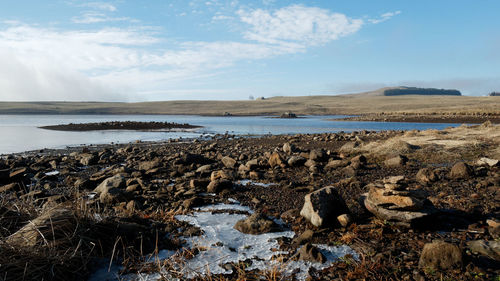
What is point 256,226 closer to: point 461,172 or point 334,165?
point 334,165

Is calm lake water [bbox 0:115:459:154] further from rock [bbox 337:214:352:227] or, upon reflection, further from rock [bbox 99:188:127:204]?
rock [bbox 337:214:352:227]

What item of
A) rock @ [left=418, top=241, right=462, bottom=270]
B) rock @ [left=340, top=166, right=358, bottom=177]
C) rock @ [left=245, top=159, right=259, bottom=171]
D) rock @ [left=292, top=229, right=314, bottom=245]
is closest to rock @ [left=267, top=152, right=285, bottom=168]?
rock @ [left=245, top=159, right=259, bottom=171]

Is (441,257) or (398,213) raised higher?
(398,213)

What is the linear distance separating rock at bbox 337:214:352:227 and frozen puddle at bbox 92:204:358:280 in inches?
28.1

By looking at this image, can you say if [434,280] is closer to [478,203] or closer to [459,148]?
[478,203]

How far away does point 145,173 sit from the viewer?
1084cm

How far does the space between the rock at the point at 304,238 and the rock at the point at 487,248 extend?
221cm

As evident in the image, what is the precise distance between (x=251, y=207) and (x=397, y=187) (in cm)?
301

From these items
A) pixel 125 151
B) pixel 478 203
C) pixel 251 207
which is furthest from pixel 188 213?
pixel 125 151

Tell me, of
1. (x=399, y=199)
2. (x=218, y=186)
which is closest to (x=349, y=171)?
(x=218, y=186)

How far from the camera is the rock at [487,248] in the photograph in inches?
167

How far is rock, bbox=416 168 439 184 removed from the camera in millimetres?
8320

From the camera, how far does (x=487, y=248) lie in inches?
170

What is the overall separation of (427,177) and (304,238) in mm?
4999
